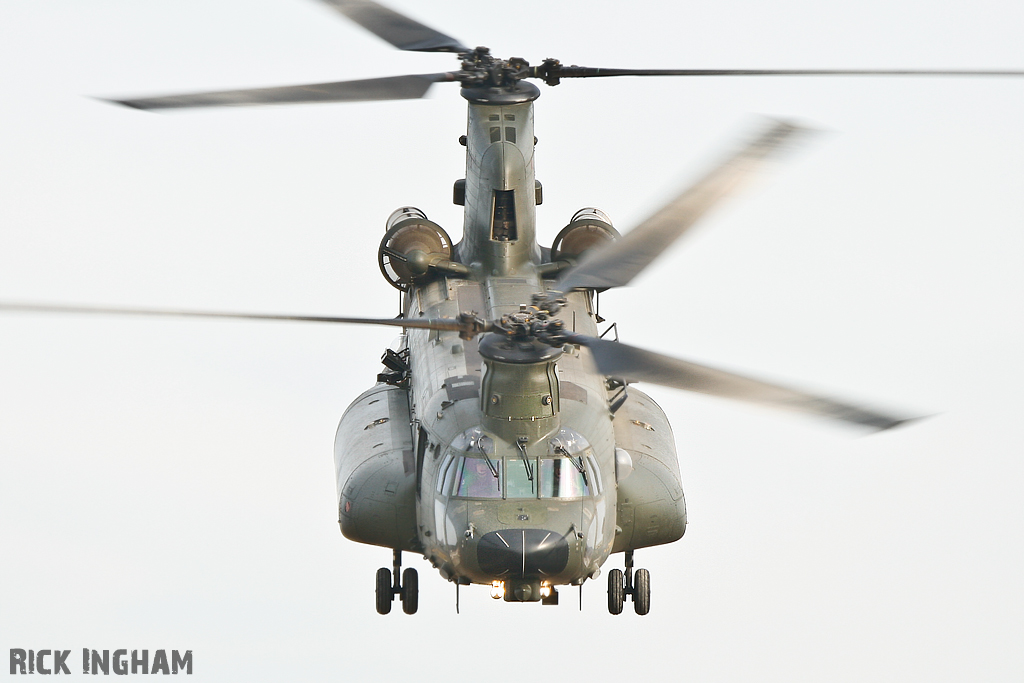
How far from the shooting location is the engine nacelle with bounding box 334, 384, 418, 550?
37.2 m

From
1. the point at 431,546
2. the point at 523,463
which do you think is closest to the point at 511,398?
the point at 523,463

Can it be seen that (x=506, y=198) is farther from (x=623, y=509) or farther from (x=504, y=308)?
(x=623, y=509)

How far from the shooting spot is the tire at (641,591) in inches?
1474

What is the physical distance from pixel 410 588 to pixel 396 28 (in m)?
11.4

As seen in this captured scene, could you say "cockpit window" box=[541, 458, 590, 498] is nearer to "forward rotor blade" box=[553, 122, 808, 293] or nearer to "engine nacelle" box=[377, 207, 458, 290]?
"forward rotor blade" box=[553, 122, 808, 293]

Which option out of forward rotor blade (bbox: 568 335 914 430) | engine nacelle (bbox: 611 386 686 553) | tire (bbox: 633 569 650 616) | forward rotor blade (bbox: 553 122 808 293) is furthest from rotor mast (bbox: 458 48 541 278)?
forward rotor blade (bbox: 568 335 914 430)

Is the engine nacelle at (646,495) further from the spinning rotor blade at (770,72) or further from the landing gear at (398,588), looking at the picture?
the spinning rotor blade at (770,72)

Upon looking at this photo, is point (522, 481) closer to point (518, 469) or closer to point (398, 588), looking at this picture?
point (518, 469)

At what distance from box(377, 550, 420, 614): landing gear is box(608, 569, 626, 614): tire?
372cm

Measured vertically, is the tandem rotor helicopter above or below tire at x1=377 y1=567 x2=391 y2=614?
above

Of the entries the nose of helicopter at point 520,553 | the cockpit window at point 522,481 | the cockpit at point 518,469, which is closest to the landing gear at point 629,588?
the cockpit at point 518,469

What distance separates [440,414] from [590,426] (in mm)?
2788

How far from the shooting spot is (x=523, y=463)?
34.4m

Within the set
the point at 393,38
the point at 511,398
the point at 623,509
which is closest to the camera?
the point at 511,398
